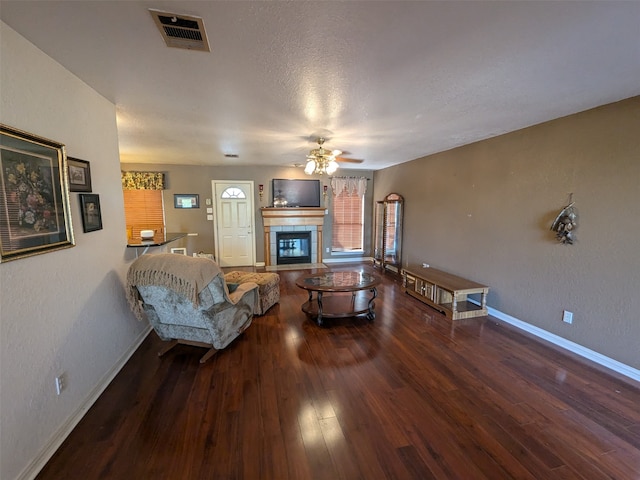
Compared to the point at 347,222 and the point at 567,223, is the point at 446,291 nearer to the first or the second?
the point at 567,223

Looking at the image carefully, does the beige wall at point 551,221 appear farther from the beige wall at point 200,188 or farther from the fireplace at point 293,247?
the beige wall at point 200,188

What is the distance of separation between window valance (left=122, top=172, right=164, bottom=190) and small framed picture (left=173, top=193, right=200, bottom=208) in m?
0.38

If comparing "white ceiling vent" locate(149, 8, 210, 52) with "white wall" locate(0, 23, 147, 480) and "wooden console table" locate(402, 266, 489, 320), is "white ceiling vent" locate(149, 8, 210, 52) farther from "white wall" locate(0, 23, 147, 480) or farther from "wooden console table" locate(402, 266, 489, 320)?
"wooden console table" locate(402, 266, 489, 320)

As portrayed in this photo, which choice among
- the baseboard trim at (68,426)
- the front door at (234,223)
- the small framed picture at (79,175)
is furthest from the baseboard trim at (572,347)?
the front door at (234,223)

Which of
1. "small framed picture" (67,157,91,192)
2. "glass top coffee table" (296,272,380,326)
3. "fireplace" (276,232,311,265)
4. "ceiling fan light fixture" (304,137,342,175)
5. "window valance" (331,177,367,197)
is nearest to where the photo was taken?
"small framed picture" (67,157,91,192)

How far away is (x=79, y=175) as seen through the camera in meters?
2.02

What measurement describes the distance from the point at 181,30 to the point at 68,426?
252cm

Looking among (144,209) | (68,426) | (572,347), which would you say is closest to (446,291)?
(572,347)

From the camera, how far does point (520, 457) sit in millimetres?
1625

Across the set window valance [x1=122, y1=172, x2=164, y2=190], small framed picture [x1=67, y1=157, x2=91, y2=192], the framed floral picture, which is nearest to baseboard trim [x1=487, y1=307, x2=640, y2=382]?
the framed floral picture

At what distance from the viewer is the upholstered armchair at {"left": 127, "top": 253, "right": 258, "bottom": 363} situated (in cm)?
225

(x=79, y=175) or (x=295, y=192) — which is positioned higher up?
(x=295, y=192)

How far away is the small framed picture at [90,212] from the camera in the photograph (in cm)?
203

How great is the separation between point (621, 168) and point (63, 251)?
4.46m
